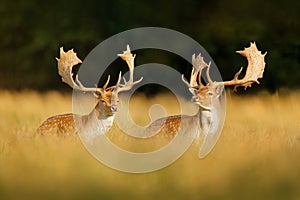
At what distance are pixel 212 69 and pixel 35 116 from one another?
5.88 ft

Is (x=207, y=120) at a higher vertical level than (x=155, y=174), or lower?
higher

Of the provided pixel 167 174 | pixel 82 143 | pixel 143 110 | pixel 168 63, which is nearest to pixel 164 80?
pixel 168 63

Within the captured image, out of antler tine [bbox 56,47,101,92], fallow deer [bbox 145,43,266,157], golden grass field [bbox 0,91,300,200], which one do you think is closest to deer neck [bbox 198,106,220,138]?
fallow deer [bbox 145,43,266,157]

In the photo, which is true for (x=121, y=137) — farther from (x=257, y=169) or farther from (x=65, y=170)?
(x=257, y=169)

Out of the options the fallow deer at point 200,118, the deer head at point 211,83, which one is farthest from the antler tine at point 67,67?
the deer head at point 211,83

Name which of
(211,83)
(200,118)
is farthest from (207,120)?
(211,83)

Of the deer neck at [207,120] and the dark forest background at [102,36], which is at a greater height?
the dark forest background at [102,36]

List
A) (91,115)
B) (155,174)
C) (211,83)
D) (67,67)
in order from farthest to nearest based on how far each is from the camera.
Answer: (67,67)
(91,115)
(211,83)
(155,174)

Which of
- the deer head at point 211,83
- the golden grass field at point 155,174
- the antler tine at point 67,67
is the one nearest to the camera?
the golden grass field at point 155,174

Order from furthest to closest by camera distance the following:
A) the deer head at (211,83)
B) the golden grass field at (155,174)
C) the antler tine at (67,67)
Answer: the antler tine at (67,67), the deer head at (211,83), the golden grass field at (155,174)

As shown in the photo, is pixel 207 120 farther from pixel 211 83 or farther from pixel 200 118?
pixel 211 83

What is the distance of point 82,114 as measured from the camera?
4.24 metres

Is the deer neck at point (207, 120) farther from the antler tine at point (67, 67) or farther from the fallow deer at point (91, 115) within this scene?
the antler tine at point (67, 67)

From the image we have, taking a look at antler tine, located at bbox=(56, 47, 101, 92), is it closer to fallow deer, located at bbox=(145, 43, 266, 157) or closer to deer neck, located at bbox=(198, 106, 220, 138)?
→ fallow deer, located at bbox=(145, 43, 266, 157)
